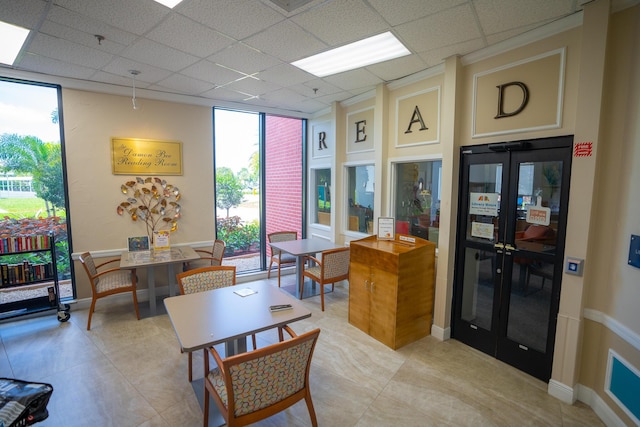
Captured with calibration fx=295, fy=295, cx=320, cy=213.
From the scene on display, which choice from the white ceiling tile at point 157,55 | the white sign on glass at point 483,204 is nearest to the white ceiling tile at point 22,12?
the white ceiling tile at point 157,55

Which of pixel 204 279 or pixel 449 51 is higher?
pixel 449 51

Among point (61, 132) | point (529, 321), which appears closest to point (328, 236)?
point (529, 321)

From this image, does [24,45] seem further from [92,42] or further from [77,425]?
[77,425]

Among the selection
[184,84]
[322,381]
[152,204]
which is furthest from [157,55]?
[322,381]

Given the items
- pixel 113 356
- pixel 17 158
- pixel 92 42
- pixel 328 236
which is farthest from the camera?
pixel 328 236

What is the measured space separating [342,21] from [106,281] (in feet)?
13.5

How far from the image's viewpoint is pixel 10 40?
280 cm

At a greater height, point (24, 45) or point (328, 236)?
point (24, 45)

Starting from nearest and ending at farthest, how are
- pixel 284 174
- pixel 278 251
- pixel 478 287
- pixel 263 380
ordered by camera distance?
pixel 263 380 → pixel 478 287 → pixel 278 251 → pixel 284 174

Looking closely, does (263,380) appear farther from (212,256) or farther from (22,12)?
(212,256)

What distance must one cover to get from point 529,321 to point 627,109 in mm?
1903

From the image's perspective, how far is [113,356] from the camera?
299cm

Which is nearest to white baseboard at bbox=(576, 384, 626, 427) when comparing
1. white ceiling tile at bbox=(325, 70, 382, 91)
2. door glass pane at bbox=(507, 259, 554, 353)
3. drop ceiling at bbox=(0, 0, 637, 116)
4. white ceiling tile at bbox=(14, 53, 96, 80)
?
door glass pane at bbox=(507, 259, 554, 353)

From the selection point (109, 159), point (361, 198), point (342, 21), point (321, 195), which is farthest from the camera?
point (321, 195)
